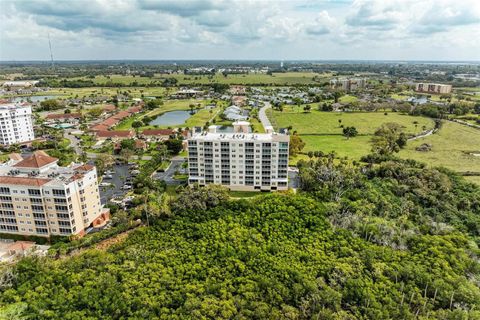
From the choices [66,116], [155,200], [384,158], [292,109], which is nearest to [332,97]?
[292,109]

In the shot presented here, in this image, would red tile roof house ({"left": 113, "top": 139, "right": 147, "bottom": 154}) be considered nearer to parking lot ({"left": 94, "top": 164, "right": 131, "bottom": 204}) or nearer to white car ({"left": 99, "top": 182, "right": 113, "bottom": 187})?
parking lot ({"left": 94, "top": 164, "right": 131, "bottom": 204})

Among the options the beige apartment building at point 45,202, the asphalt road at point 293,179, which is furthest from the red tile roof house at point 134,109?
the beige apartment building at point 45,202

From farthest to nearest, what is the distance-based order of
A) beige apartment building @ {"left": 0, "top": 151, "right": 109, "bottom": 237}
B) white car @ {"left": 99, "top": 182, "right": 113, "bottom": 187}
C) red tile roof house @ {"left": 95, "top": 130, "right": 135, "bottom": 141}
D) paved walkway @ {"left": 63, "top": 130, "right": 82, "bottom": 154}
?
1. red tile roof house @ {"left": 95, "top": 130, "right": 135, "bottom": 141}
2. paved walkway @ {"left": 63, "top": 130, "right": 82, "bottom": 154}
3. white car @ {"left": 99, "top": 182, "right": 113, "bottom": 187}
4. beige apartment building @ {"left": 0, "top": 151, "right": 109, "bottom": 237}

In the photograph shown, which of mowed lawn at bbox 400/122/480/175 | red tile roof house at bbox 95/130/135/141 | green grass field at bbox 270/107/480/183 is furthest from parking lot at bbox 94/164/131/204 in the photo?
mowed lawn at bbox 400/122/480/175

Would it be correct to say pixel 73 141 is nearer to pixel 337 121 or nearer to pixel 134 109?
pixel 134 109

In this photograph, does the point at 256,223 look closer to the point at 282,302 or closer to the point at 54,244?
the point at 282,302

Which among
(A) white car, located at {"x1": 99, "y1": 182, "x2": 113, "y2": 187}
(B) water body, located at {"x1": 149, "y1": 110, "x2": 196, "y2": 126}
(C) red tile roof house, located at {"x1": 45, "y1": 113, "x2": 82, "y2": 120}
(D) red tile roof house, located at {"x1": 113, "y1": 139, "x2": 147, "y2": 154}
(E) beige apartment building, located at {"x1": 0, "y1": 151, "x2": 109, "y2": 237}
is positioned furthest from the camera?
(B) water body, located at {"x1": 149, "y1": 110, "x2": 196, "y2": 126}

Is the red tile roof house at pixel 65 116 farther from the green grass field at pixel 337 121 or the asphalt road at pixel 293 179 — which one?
the asphalt road at pixel 293 179

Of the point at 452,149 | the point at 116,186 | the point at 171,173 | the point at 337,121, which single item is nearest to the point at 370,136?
the point at 452,149
